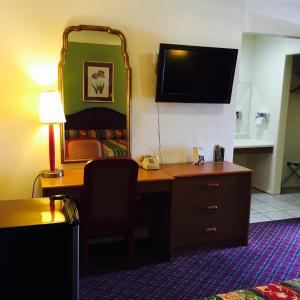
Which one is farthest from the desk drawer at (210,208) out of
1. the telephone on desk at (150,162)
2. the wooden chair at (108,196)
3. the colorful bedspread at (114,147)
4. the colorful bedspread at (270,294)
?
the colorful bedspread at (270,294)

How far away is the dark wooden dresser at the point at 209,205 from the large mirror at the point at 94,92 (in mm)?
644

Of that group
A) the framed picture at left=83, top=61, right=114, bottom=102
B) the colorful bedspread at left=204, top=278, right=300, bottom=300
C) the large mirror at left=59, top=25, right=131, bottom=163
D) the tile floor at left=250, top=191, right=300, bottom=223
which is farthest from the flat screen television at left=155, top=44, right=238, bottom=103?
the colorful bedspread at left=204, top=278, right=300, bottom=300

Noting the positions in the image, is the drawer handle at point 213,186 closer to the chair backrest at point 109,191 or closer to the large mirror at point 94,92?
the chair backrest at point 109,191

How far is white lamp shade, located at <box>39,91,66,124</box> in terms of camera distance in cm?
271

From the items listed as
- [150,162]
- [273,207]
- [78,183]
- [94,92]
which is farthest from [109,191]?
[273,207]

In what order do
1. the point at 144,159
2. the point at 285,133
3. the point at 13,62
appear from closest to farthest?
the point at 13,62, the point at 144,159, the point at 285,133

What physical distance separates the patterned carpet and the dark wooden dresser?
14cm

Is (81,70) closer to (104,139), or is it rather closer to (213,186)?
(104,139)

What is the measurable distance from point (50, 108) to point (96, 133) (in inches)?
20.7

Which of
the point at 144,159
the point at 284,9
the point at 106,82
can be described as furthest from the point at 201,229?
the point at 284,9

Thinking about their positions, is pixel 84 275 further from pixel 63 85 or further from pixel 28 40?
pixel 28 40

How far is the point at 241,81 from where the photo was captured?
5387 mm

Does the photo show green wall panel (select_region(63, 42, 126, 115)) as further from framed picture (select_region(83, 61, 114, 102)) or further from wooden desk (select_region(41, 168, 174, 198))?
wooden desk (select_region(41, 168, 174, 198))

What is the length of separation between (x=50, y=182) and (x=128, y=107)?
1.00m
